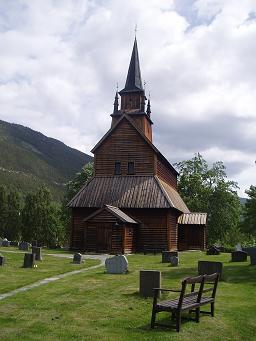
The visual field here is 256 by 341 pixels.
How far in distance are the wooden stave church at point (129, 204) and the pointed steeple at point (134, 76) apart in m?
3.95

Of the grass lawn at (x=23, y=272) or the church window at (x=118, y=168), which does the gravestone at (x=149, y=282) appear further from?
the church window at (x=118, y=168)

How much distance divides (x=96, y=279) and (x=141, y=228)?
21.6 meters

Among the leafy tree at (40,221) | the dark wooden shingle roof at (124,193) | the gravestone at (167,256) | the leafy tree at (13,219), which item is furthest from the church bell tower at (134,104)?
the leafy tree at (13,219)

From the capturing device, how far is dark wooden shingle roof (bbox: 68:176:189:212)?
39.6 metres

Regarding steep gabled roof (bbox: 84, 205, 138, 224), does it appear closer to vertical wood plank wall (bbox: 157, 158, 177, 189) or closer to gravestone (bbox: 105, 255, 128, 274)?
vertical wood plank wall (bbox: 157, 158, 177, 189)

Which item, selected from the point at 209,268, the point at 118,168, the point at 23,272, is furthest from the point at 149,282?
the point at 118,168

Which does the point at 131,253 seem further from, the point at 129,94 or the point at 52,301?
the point at 52,301

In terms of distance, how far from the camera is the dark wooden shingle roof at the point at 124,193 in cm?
3956

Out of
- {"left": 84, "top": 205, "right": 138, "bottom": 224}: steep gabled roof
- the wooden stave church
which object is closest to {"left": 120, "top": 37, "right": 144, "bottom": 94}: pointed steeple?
the wooden stave church

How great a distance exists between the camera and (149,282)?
13734 mm

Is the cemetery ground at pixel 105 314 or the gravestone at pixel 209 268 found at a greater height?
the gravestone at pixel 209 268

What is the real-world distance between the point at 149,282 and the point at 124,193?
2735 centimetres

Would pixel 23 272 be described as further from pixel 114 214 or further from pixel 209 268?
pixel 114 214

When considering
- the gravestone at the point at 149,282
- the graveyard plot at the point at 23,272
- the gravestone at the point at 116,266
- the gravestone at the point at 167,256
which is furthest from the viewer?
the gravestone at the point at 167,256
